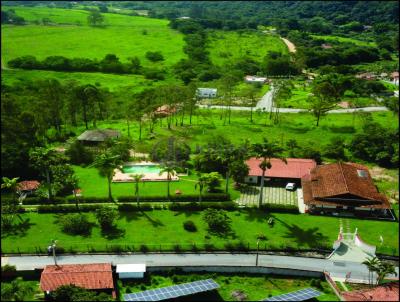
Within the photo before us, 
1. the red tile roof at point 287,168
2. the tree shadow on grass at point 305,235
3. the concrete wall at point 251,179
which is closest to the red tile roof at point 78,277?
the tree shadow on grass at point 305,235

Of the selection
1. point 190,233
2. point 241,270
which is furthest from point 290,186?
point 241,270

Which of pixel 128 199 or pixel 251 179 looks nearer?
pixel 128 199

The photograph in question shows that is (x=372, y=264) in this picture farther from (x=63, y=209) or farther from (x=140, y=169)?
(x=140, y=169)

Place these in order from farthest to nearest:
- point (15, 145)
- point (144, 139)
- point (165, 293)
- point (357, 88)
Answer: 1. point (357, 88)
2. point (144, 139)
3. point (15, 145)
4. point (165, 293)

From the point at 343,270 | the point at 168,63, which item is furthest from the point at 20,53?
the point at 343,270

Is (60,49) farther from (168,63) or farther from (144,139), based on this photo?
(144,139)

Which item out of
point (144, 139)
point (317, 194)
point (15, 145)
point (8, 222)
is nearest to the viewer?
point (8, 222)

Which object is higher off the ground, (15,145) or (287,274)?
(15,145)
